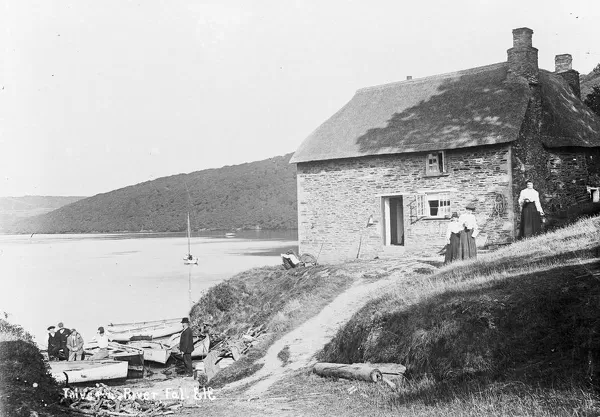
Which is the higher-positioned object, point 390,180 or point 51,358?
point 390,180

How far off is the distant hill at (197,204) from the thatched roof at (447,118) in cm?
7557

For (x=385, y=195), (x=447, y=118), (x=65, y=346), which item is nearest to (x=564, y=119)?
(x=447, y=118)

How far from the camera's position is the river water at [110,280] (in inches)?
1577

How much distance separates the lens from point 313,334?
17281 millimetres

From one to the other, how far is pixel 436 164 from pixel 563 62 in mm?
10422

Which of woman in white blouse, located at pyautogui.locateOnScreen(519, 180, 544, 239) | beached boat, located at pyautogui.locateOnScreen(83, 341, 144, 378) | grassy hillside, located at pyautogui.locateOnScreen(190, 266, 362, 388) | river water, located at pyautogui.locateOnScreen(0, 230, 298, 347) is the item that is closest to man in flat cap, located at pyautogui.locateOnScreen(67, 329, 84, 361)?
beached boat, located at pyautogui.locateOnScreen(83, 341, 144, 378)

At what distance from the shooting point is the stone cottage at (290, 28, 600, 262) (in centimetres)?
2473

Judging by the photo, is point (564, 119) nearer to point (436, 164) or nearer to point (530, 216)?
point (436, 164)

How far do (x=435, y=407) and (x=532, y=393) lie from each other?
1.35 m

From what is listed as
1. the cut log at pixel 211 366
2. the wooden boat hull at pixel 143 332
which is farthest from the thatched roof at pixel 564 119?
the wooden boat hull at pixel 143 332

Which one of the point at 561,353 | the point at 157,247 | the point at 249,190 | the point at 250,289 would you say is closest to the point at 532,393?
the point at 561,353

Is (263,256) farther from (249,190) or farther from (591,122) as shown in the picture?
(249,190)

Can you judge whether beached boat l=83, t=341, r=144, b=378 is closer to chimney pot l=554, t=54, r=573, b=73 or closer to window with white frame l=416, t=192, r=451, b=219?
window with white frame l=416, t=192, r=451, b=219

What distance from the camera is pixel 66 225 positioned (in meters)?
134
